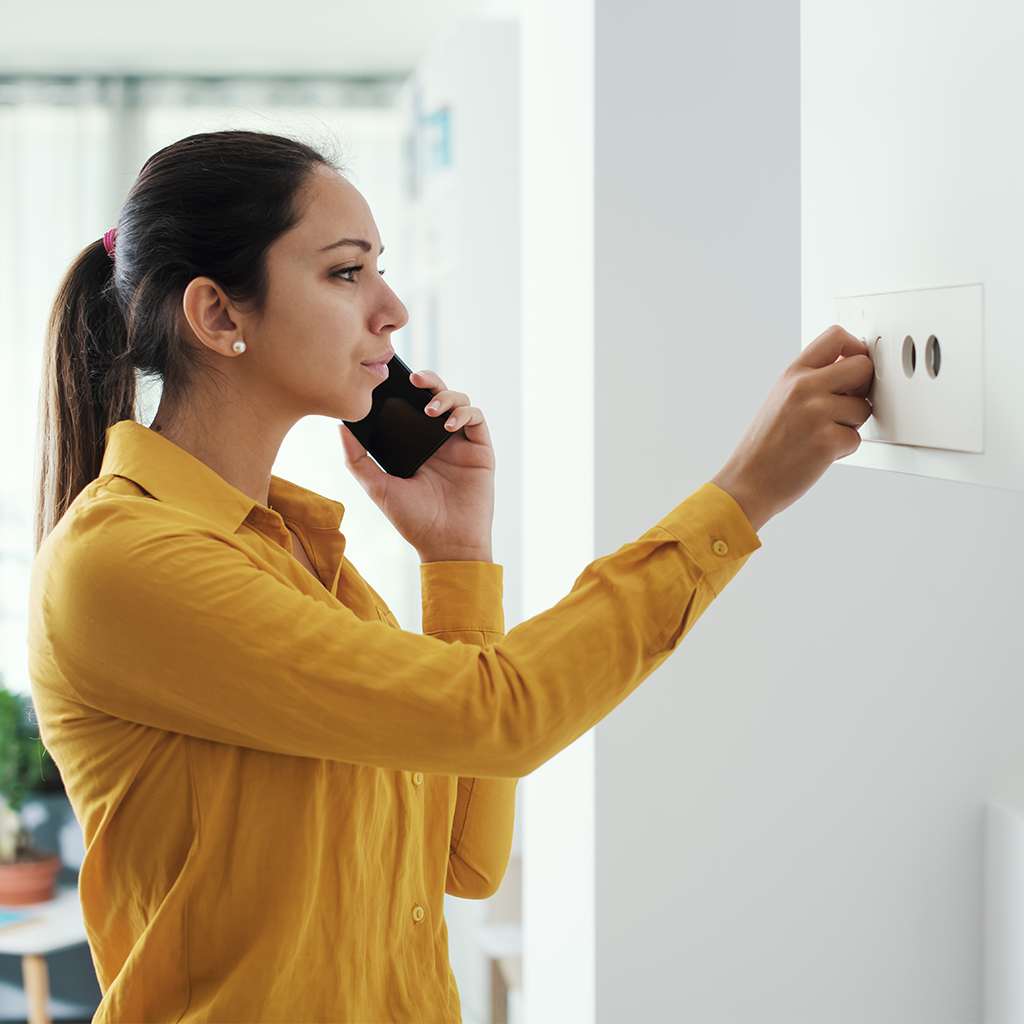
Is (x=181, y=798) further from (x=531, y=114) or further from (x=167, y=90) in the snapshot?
(x=167, y=90)

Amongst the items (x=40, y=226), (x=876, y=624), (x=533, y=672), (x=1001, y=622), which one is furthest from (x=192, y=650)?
(x=40, y=226)

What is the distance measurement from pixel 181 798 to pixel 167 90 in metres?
3.68

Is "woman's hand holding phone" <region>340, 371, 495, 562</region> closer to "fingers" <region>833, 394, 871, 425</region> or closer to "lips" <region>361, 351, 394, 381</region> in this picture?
"lips" <region>361, 351, 394, 381</region>

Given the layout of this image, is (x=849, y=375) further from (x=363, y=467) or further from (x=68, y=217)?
(x=68, y=217)

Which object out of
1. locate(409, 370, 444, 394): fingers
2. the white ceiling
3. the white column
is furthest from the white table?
the white ceiling

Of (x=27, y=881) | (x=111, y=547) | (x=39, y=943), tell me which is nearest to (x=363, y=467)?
(x=111, y=547)

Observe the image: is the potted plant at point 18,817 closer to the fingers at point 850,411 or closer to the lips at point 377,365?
the lips at point 377,365

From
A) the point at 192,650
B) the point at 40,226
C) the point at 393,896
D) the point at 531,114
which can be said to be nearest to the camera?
the point at 192,650

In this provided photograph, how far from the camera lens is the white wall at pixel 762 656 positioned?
1318 mm

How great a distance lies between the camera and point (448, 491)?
37.4 inches

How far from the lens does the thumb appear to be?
3.13 ft

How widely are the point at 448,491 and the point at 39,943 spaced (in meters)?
2.16

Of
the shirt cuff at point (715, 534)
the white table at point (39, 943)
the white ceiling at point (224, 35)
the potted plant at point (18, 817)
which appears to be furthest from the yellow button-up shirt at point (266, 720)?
the white ceiling at point (224, 35)

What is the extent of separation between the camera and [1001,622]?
4.56 ft
